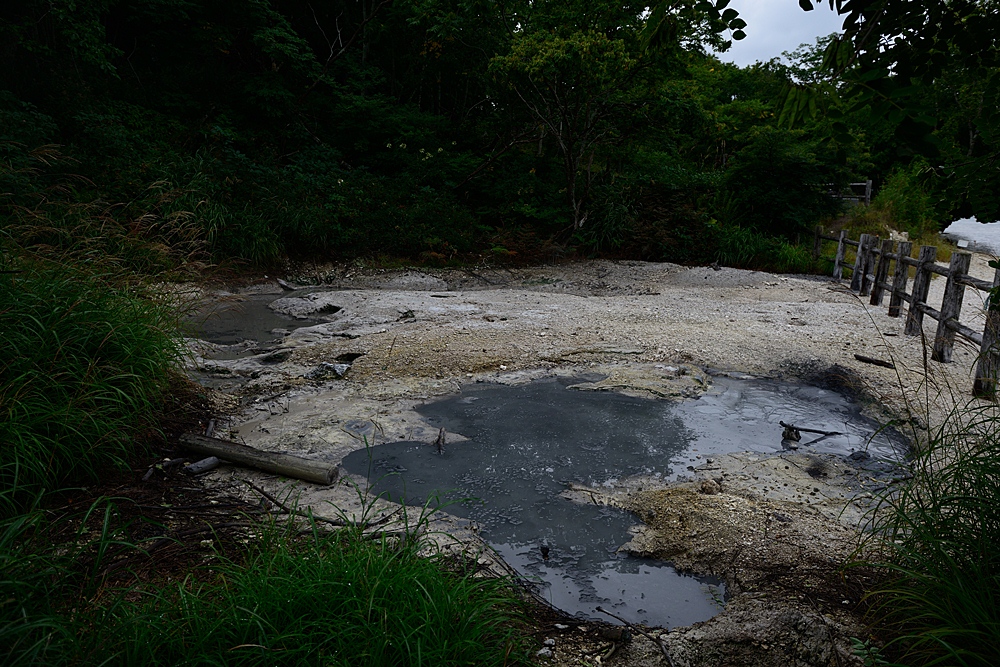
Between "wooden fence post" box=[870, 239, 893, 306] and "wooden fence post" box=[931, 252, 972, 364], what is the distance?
243 centimetres

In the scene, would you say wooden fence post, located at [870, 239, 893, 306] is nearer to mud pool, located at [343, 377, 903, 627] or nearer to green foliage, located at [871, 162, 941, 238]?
mud pool, located at [343, 377, 903, 627]

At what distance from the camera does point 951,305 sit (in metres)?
6.60

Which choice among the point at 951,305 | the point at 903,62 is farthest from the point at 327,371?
the point at 951,305

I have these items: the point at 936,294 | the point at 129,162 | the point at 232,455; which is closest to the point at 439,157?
the point at 129,162

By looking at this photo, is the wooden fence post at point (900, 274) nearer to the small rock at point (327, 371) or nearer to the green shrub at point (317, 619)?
the small rock at point (327, 371)

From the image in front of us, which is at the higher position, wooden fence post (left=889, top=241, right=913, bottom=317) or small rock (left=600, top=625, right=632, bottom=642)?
wooden fence post (left=889, top=241, right=913, bottom=317)

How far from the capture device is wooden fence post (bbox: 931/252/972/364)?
253 inches

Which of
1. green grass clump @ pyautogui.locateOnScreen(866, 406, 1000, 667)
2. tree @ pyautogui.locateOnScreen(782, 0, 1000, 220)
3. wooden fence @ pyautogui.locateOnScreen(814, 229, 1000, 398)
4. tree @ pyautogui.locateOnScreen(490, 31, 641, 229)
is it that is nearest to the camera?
tree @ pyautogui.locateOnScreen(782, 0, 1000, 220)

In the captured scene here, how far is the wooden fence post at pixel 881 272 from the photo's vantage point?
8.92 meters

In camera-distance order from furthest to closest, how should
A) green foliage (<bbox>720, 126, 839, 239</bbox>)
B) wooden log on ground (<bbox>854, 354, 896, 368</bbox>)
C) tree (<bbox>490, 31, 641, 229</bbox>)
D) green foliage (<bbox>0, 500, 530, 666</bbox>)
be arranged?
green foliage (<bbox>720, 126, 839, 239</bbox>), tree (<bbox>490, 31, 641, 229</bbox>), wooden log on ground (<bbox>854, 354, 896, 368</bbox>), green foliage (<bbox>0, 500, 530, 666</bbox>)

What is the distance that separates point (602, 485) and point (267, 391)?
2862 millimetres

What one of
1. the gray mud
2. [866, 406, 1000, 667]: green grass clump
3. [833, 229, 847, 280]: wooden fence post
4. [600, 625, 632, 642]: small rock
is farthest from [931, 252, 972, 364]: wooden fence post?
→ the gray mud

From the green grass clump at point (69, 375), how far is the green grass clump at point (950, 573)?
11.3 feet

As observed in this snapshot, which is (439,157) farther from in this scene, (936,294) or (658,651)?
(658,651)
